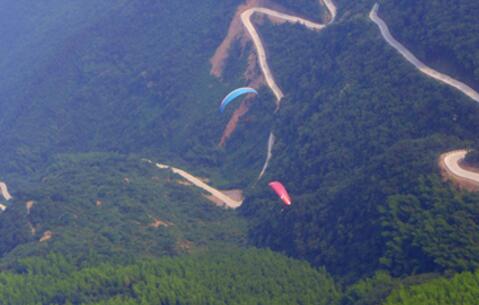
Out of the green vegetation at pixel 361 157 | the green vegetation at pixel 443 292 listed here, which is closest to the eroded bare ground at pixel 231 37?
the green vegetation at pixel 361 157

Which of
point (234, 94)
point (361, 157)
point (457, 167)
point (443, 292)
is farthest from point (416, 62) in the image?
point (443, 292)

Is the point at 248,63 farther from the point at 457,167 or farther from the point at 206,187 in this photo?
the point at 457,167

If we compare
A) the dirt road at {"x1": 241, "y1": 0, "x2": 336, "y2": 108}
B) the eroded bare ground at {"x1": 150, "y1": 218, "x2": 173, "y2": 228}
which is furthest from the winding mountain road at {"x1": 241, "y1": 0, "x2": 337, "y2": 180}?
the eroded bare ground at {"x1": 150, "y1": 218, "x2": 173, "y2": 228}

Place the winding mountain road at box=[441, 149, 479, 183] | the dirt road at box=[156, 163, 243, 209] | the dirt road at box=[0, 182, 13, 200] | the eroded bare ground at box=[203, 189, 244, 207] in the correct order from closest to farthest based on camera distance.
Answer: the winding mountain road at box=[441, 149, 479, 183] → the dirt road at box=[156, 163, 243, 209] → the eroded bare ground at box=[203, 189, 244, 207] → the dirt road at box=[0, 182, 13, 200]

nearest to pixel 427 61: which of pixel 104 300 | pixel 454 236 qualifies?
→ pixel 454 236

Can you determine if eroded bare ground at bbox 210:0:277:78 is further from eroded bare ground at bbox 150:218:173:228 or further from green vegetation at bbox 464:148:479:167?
green vegetation at bbox 464:148:479:167
